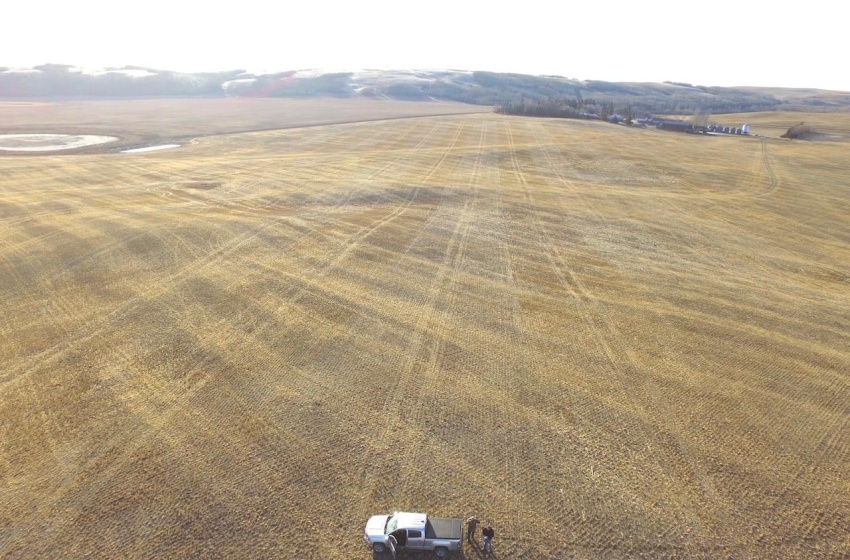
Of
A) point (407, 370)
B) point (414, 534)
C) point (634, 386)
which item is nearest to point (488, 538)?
point (414, 534)

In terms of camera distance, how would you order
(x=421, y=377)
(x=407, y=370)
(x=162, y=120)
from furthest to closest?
1. (x=162, y=120)
2. (x=407, y=370)
3. (x=421, y=377)

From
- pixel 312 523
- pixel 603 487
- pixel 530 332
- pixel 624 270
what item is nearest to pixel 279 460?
pixel 312 523

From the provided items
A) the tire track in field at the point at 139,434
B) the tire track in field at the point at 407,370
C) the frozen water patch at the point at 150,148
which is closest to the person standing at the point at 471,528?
the tire track in field at the point at 407,370

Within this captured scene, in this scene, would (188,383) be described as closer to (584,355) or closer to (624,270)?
(584,355)

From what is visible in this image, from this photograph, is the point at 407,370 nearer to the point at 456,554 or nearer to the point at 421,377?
the point at 421,377

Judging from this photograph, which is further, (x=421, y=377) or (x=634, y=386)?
(x=421, y=377)

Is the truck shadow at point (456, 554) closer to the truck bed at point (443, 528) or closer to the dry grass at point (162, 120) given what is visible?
the truck bed at point (443, 528)
